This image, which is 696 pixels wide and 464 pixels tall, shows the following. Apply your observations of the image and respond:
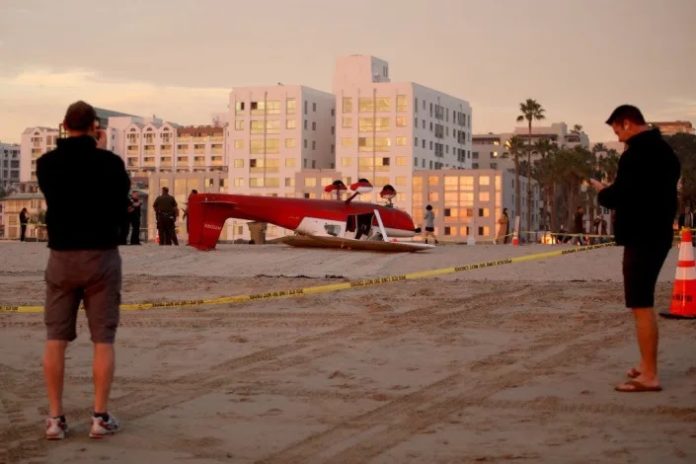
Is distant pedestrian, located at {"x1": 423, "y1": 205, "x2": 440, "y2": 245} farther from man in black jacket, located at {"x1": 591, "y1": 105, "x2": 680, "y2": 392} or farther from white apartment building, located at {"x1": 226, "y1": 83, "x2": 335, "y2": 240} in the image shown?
white apartment building, located at {"x1": 226, "y1": 83, "x2": 335, "y2": 240}

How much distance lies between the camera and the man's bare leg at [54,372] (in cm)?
689

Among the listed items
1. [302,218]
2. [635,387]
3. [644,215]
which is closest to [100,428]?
[635,387]

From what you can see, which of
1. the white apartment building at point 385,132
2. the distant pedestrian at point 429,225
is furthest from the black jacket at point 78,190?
the white apartment building at point 385,132

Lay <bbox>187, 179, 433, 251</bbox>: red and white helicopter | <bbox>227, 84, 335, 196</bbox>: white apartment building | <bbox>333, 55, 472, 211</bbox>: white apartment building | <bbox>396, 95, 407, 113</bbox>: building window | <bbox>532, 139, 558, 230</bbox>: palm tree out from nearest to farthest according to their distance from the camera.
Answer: <bbox>187, 179, 433, 251</bbox>: red and white helicopter < <bbox>532, 139, 558, 230</bbox>: palm tree < <bbox>333, 55, 472, 211</bbox>: white apartment building < <bbox>396, 95, 407, 113</bbox>: building window < <bbox>227, 84, 335, 196</bbox>: white apartment building

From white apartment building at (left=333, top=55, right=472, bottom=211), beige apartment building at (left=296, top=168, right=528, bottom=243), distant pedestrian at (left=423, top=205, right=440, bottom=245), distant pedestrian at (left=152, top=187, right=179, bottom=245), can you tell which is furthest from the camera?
white apartment building at (left=333, top=55, right=472, bottom=211)

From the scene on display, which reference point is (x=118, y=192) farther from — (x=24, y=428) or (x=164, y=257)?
(x=164, y=257)

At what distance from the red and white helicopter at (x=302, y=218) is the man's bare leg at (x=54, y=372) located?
878 inches

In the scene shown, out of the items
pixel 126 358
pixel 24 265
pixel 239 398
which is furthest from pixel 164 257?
pixel 239 398

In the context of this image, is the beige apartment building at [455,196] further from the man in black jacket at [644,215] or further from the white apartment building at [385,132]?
the man in black jacket at [644,215]

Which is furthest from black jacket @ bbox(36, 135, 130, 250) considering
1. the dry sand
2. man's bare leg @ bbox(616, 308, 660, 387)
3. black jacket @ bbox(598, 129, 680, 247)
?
man's bare leg @ bbox(616, 308, 660, 387)

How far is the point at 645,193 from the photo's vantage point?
8.45 meters

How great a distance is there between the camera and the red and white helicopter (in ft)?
97.1

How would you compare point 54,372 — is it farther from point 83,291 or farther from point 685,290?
point 685,290

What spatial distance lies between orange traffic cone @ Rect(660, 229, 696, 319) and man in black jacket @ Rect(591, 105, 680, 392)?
4619mm
